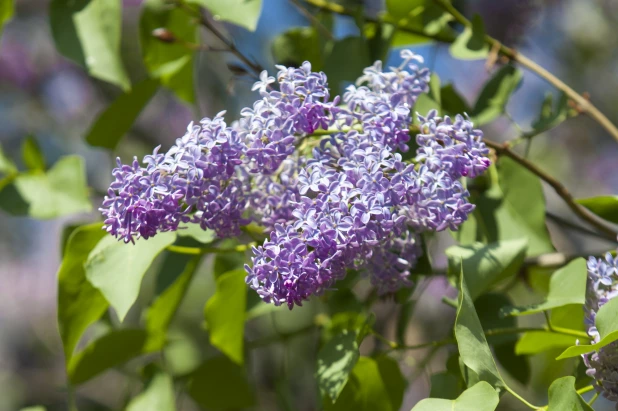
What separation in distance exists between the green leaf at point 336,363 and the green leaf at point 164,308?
31cm

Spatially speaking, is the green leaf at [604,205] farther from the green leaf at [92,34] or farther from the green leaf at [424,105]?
the green leaf at [92,34]

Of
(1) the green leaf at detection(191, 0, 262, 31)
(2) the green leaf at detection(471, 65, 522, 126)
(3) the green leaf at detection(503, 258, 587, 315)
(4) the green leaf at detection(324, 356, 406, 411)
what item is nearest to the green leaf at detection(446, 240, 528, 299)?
(3) the green leaf at detection(503, 258, 587, 315)

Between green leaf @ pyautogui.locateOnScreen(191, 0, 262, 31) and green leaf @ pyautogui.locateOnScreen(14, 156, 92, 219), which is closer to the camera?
green leaf @ pyautogui.locateOnScreen(191, 0, 262, 31)

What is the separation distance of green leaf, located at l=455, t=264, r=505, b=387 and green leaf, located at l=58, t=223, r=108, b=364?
0.51m

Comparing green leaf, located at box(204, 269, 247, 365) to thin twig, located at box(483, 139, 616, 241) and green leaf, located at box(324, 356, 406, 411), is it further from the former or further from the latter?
thin twig, located at box(483, 139, 616, 241)

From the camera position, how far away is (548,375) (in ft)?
5.21

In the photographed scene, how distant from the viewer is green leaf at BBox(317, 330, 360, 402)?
82 centimetres

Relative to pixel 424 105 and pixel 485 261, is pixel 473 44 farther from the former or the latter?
pixel 485 261

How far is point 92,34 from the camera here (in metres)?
1.09

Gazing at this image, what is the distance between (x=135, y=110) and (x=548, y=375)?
1089mm

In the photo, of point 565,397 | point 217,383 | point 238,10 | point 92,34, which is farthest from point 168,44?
point 565,397

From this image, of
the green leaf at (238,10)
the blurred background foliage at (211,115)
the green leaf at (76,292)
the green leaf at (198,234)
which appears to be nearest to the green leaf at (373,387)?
the blurred background foliage at (211,115)

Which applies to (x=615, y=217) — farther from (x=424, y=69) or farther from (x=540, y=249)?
(x=424, y=69)

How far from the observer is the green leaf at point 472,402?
2.21ft
